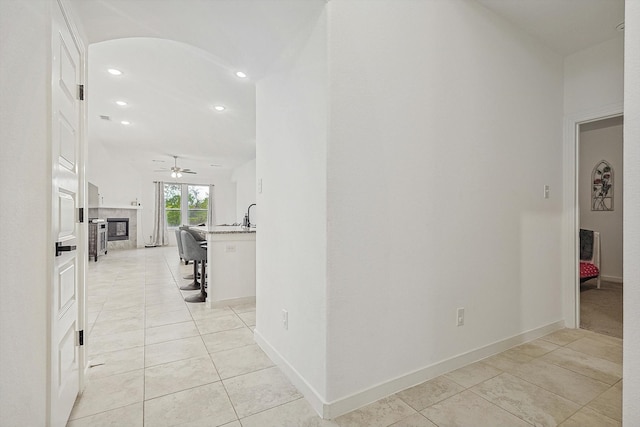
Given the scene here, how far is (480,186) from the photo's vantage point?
2361mm

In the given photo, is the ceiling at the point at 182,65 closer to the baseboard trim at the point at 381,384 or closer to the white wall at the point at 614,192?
the baseboard trim at the point at 381,384

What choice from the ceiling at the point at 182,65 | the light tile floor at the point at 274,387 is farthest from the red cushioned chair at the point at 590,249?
the ceiling at the point at 182,65

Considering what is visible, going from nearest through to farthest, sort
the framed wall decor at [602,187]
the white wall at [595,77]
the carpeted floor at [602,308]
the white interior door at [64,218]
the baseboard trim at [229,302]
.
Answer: the white interior door at [64,218] → the white wall at [595,77] → the carpeted floor at [602,308] → the baseboard trim at [229,302] → the framed wall decor at [602,187]

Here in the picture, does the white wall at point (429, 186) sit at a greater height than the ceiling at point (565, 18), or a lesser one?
lesser

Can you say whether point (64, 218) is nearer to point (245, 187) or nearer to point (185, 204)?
point (245, 187)

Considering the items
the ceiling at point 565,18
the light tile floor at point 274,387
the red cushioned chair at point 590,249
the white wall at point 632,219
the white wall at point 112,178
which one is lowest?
the light tile floor at point 274,387

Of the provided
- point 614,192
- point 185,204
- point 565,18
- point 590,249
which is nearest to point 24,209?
point 565,18

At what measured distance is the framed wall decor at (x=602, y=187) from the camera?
507 centimetres

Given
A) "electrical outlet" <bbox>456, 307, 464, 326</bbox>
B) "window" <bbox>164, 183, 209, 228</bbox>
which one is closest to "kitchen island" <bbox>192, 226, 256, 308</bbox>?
"electrical outlet" <bbox>456, 307, 464, 326</bbox>

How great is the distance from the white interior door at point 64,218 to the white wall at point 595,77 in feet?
13.0

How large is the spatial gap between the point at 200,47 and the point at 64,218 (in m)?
1.51

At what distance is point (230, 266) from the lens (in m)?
3.81

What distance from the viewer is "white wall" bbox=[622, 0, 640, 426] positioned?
0.94 m

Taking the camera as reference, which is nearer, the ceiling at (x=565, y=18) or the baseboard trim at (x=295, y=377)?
the baseboard trim at (x=295, y=377)
